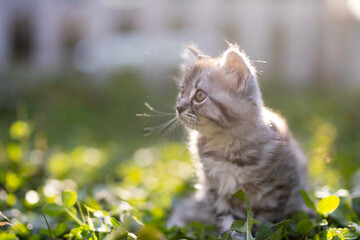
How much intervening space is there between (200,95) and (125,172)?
3.85 feet

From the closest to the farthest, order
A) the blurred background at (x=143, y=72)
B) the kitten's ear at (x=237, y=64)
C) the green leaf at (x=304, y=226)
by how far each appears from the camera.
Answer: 1. the green leaf at (x=304, y=226)
2. the kitten's ear at (x=237, y=64)
3. the blurred background at (x=143, y=72)

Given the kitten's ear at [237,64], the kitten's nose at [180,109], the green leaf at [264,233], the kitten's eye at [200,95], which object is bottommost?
the green leaf at [264,233]

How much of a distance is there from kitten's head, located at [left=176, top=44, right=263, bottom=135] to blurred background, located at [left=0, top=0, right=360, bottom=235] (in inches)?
33.9

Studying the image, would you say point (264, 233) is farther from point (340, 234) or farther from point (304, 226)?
point (340, 234)

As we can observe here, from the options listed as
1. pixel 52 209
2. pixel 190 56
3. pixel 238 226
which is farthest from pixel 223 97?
pixel 52 209

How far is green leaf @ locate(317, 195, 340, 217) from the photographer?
1.52m

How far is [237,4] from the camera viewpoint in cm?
755

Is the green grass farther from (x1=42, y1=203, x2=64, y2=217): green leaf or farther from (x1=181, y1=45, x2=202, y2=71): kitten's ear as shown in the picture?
(x1=181, y1=45, x2=202, y2=71): kitten's ear

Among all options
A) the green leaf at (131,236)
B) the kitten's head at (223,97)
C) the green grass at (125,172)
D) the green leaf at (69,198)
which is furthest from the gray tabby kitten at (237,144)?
the green leaf at (69,198)

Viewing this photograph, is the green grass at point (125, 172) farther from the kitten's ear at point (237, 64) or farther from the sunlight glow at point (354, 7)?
the sunlight glow at point (354, 7)

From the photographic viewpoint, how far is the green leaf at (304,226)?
148 cm

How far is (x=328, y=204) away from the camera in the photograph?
153 cm

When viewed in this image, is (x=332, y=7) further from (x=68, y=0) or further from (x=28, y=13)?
(x=28, y=13)

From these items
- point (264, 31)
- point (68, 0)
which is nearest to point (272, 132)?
point (264, 31)
